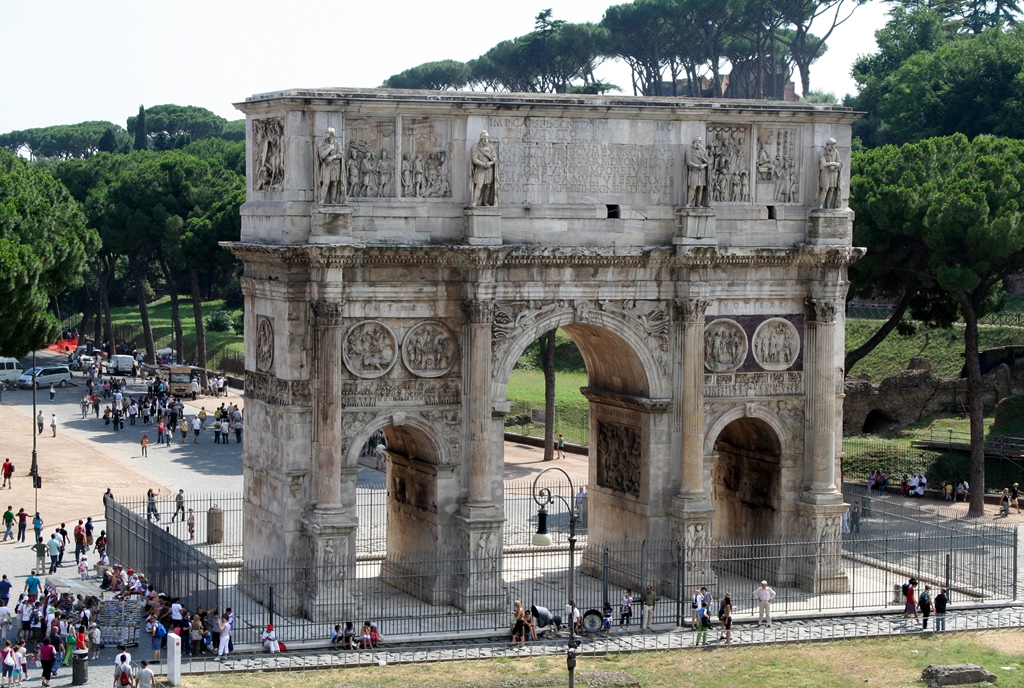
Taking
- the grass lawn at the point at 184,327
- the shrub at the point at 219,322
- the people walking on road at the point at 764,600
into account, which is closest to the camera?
the people walking on road at the point at 764,600

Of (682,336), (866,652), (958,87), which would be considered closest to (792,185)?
(682,336)

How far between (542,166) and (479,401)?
214 inches

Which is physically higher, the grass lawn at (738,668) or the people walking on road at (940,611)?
the people walking on road at (940,611)

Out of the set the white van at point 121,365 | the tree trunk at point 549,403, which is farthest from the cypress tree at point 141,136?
the tree trunk at point 549,403

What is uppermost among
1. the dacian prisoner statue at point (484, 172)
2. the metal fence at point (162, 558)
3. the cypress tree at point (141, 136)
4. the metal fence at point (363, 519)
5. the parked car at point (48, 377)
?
the cypress tree at point (141, 136)

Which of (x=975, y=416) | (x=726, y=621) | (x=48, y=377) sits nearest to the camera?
Answer: (x=726, y=621)

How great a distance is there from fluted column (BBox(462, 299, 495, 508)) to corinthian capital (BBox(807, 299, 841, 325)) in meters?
7.97

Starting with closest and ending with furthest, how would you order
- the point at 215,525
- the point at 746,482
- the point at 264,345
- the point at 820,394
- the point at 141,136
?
the point at 264,345 < the point at 820,394 < the point at 746,482 < the point at 215,525 < the point at 141,136

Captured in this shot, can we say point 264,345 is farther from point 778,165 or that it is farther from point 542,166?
point 778,165

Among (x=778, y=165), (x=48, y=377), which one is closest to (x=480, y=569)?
(x=778, y=165)

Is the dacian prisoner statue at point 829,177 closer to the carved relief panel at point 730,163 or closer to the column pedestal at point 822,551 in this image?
the carved relief panel at point 730,163

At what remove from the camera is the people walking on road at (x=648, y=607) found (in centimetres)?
3772

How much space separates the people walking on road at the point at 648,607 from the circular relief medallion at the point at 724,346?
5.62 meters

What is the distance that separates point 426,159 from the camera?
37.8 metres
